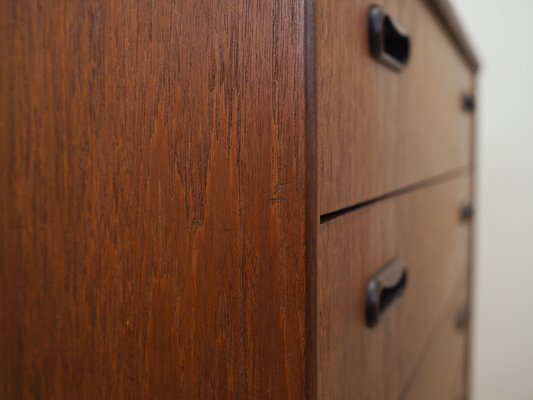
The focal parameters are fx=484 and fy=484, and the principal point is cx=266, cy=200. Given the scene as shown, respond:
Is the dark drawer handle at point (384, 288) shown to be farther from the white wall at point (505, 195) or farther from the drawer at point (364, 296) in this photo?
the white wall at point (505, 195)

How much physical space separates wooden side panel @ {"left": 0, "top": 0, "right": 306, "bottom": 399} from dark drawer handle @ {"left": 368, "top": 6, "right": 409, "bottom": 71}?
124mm

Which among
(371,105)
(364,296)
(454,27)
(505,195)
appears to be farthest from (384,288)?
(505,195)

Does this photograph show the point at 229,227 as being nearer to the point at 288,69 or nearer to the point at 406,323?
the point at 288,69

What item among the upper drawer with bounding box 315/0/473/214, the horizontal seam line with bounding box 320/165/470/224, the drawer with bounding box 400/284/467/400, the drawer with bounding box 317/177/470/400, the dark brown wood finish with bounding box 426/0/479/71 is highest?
the dark brown wood finish with bounding box 426/0/479/71

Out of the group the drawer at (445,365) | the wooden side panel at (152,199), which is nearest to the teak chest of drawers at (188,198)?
the wooden side panel at (152,199)

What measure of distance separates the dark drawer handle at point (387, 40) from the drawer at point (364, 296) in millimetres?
127

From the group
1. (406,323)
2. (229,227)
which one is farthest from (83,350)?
(406,323)

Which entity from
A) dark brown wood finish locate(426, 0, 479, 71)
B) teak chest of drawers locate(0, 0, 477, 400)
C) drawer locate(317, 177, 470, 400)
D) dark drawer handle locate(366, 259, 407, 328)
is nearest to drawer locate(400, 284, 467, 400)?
drawer locate(317, 177, 470, 400)

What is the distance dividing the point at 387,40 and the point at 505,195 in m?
0.97

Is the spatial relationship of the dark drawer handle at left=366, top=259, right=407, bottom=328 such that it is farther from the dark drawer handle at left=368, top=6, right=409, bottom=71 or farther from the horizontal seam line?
the dark drawer handle at left=368, top=6, right=409, bottom=71

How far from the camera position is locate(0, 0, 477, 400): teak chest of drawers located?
30 centimetres

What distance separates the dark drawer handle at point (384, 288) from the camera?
40cm

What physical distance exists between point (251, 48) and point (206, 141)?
0.21ft

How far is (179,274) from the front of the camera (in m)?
0.32
